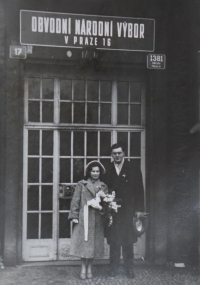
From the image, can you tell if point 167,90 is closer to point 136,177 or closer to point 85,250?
point 136,177

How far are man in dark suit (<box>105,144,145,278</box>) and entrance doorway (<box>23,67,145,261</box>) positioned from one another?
0.98 metres

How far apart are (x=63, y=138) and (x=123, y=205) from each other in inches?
64.4

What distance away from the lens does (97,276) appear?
21.1 feet

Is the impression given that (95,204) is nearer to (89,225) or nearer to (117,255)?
(89,225)

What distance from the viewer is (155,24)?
7.19m

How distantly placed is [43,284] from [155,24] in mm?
4481

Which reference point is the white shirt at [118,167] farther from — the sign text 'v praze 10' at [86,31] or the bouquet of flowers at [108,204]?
the sign text 'v praze 10' at [86,31]

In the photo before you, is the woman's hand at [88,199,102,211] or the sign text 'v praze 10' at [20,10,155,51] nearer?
the woman's hand at [88,199,102,211]

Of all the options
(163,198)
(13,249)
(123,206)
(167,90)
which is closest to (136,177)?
(123,206)

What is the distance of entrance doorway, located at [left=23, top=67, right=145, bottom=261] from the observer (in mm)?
7121

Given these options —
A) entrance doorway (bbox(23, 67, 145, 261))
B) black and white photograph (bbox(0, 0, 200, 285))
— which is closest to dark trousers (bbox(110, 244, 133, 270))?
black and white photograph (bbox(0, 0, 200, 285))

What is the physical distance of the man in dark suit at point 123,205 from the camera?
6.34 meters

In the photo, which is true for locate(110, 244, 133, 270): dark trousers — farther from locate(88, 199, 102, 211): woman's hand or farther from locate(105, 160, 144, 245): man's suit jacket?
locate(88, 199, 102, 211): woman's hand

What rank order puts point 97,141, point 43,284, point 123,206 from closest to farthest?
point 43,284
point 123,206
point 97,141
